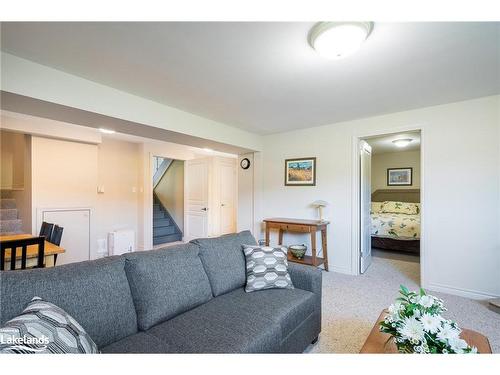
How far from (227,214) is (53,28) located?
15.9 ft

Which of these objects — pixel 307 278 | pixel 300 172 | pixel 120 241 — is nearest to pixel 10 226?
pixel 120 241

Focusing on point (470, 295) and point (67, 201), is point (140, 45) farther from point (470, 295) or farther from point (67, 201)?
point (470, 295)

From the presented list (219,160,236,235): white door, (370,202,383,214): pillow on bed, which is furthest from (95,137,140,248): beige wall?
(370,202,383,214): pillow on bed

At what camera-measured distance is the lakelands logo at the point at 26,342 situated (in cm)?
73

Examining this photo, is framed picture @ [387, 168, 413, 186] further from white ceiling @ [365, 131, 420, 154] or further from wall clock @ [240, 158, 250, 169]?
wall clock @ [240, 158, 250, 169]

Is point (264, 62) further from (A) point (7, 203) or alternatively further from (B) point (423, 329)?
(A) point (7, 203)

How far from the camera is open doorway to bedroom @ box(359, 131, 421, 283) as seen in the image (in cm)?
376

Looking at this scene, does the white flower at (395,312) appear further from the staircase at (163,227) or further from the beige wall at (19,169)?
the staircase at (163,227)

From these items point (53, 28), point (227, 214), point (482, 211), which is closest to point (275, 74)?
point (53, 28)

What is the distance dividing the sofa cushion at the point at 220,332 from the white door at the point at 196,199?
13.5ft

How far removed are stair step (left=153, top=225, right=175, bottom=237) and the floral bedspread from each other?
4618mm

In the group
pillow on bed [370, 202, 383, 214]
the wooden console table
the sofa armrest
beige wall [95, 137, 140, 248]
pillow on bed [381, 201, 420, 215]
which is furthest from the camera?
pillow on bed [370, 202, 383, 214]

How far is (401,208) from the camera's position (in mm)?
5305

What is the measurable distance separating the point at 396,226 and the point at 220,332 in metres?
4.46
